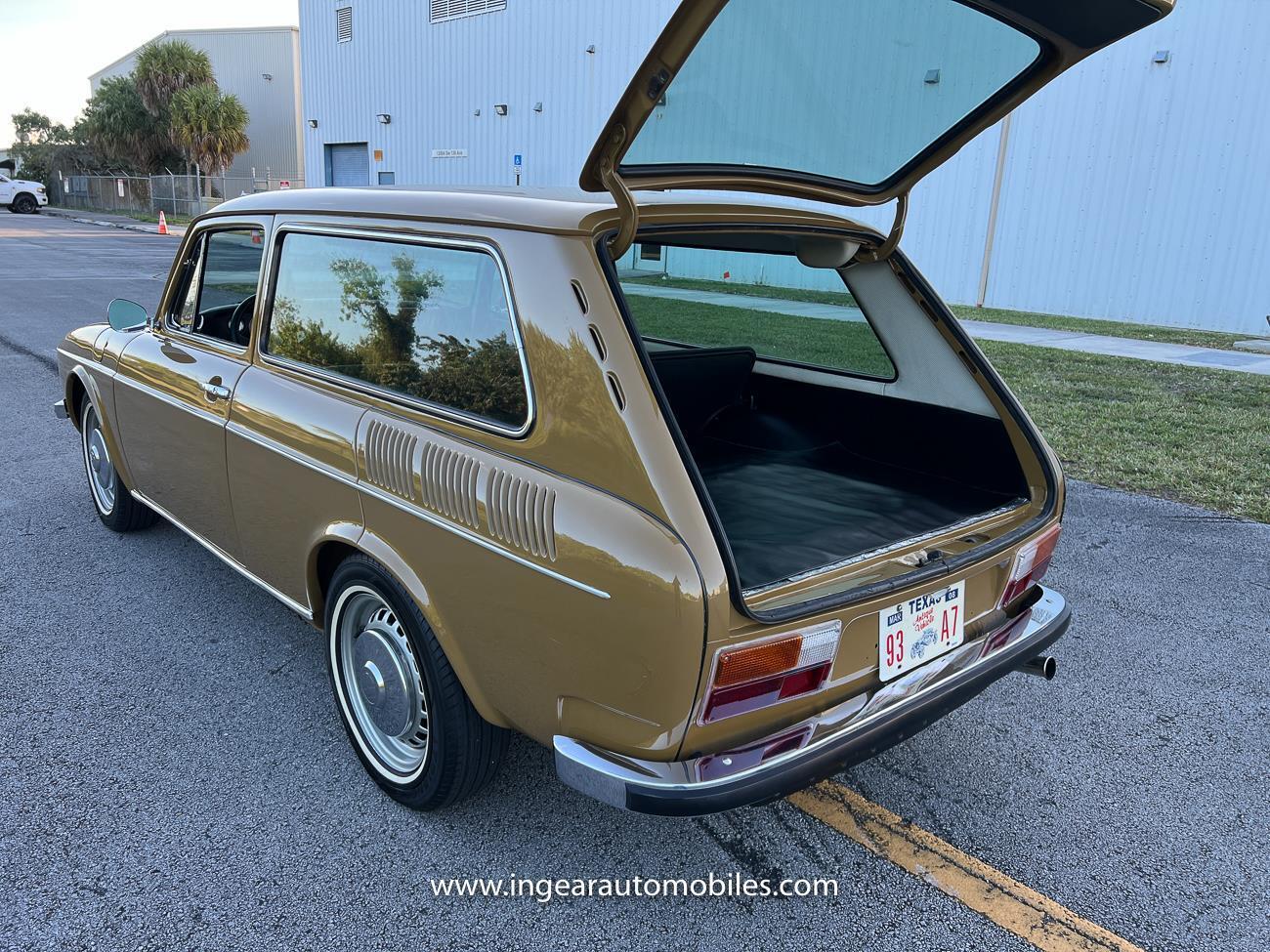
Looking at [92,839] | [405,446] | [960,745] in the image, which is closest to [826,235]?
[405,446]

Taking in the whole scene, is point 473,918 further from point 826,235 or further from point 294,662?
point 826,235

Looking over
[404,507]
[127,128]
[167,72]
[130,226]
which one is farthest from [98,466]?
[127,128]

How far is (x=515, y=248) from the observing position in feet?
7.41

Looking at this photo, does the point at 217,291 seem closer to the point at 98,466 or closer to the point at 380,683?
the point at 98,466

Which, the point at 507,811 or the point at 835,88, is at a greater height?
the point at 835,88

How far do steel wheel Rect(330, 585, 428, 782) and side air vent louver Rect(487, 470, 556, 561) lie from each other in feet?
1.94

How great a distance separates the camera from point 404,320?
2625mm

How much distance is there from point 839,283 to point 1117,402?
19.4ft

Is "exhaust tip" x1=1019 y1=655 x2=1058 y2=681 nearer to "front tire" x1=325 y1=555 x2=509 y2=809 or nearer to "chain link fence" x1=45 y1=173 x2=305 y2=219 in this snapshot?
"front tire" x1=325 y1=555 x2=509 y2=809

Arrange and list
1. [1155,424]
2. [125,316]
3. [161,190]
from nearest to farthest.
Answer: [125,316]
[1155,424]
[161,190]

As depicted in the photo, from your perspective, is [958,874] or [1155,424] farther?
[1155,424]

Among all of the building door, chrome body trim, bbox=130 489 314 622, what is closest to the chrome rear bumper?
chrome body trim, bbox=130 489 314 622

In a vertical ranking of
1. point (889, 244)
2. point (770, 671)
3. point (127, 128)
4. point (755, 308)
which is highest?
point (127, 128)

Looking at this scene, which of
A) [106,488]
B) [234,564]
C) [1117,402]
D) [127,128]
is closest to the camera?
[234,564]
